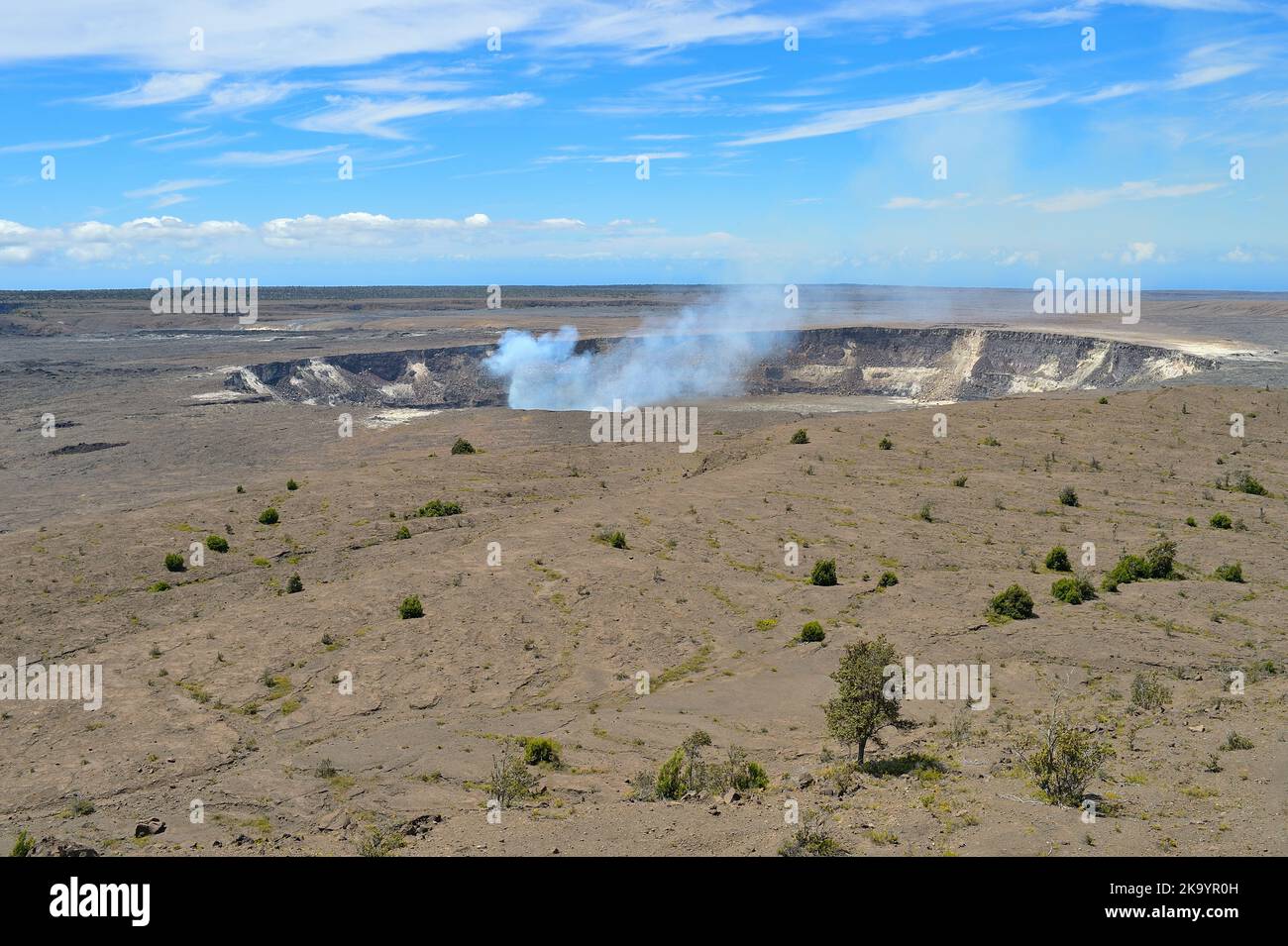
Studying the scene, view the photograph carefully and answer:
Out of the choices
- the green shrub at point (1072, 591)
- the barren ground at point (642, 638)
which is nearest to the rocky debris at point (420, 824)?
the barren ground at point (642, 638)

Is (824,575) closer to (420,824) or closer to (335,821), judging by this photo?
(420,824)

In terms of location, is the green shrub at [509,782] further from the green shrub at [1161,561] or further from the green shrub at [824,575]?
the green shrub at [1161,561]

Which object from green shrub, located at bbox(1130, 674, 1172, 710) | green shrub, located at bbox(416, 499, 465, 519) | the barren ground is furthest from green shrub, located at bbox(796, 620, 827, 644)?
green shrub, located at bbox(416, 499, 465, 519)

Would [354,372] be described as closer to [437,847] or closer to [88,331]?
[88,331]

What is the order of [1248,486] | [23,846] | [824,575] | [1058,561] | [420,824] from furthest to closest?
[1248,486] → [1058,561] → [824,575] → [420,824] → [23,846]

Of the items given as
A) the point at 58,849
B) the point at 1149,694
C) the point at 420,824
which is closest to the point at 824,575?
the point at 1149,694
